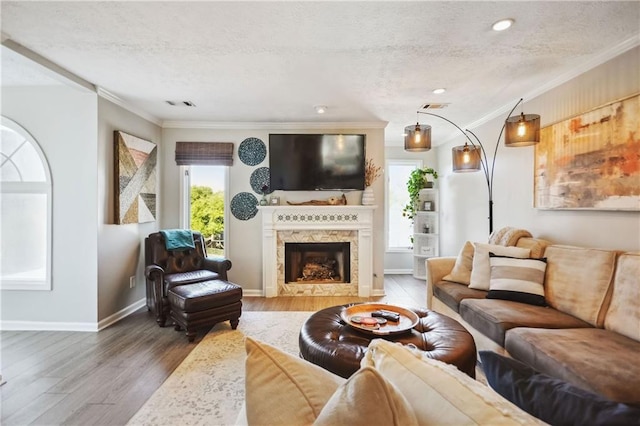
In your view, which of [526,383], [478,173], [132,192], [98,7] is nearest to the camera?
[526,383]

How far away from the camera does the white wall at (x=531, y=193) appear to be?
227cm

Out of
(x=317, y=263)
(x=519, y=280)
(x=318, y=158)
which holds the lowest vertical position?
(x=317, y=263)

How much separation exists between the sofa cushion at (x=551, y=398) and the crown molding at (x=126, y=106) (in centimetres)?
394

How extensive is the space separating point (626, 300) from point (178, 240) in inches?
160

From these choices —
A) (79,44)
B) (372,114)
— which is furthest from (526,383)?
(372,114)

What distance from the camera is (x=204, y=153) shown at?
433 cm

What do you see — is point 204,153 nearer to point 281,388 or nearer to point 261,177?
point 261,177

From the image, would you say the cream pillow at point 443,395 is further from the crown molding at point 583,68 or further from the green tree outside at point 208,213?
the green tree outside at point 208,213

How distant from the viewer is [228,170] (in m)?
4.41

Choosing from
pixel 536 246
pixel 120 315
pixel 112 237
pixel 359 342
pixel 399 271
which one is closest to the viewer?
pixel 359 342

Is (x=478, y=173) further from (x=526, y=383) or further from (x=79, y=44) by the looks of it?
(x=79, y=44)

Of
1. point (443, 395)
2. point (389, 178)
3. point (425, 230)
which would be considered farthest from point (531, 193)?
point (443, 395)

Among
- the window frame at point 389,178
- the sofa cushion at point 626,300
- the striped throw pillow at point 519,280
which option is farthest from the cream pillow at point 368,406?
the window frame at point 389,178

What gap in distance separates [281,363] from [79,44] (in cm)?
282
